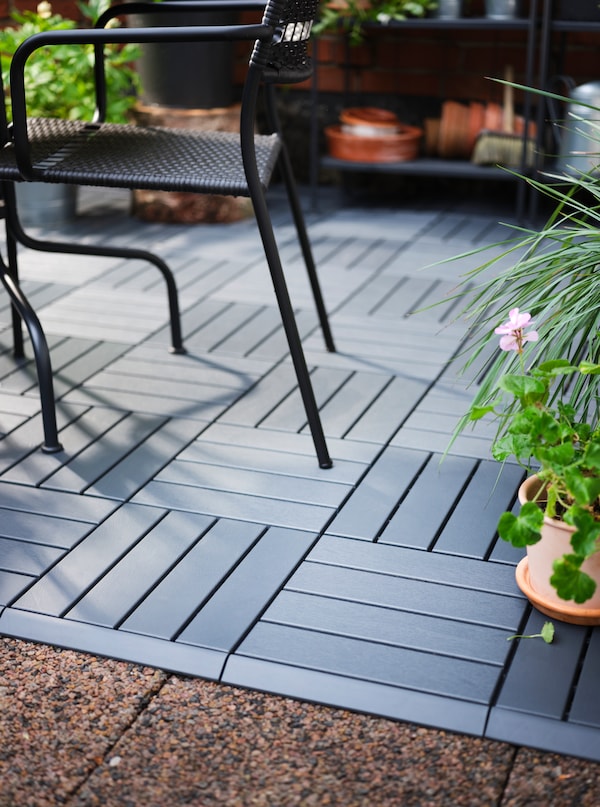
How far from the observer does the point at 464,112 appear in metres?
3.94

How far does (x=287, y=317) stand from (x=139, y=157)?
1.61 feet

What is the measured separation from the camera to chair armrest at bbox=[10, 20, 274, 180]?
177cm

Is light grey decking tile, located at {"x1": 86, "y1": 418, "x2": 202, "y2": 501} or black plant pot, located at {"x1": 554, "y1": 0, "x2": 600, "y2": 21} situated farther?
black plant pot, located at {"x1": 554, "y1": 0, "x2": 600, "y2": 21}

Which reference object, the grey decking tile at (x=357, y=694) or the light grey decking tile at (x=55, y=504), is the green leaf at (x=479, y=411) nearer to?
the grey decking tile at (x=357, y=694)

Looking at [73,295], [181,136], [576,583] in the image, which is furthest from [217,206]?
[576,583]

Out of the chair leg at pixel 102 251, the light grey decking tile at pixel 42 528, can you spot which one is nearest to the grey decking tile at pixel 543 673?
the light grey decking tile at pixel 42 528

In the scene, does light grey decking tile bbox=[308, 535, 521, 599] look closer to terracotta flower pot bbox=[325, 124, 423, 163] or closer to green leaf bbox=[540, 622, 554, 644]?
green leaf bbox=[540, 622, 554, 644]

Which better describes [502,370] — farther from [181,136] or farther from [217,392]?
[181,136]

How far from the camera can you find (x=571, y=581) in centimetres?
138

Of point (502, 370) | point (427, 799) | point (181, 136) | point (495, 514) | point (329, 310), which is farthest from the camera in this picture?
point (329, 310)

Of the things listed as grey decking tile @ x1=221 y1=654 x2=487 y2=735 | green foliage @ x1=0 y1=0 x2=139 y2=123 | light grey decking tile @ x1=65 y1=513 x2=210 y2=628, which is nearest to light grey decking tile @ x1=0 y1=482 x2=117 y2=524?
light grey decking tile @ x1=65 y1=513 x2=210 y2=628

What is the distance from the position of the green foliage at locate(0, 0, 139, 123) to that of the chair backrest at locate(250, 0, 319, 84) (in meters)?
1.63

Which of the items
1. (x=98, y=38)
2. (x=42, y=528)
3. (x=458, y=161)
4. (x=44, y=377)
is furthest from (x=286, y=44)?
(x=458, y=161)

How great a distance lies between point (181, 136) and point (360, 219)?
161 cm
